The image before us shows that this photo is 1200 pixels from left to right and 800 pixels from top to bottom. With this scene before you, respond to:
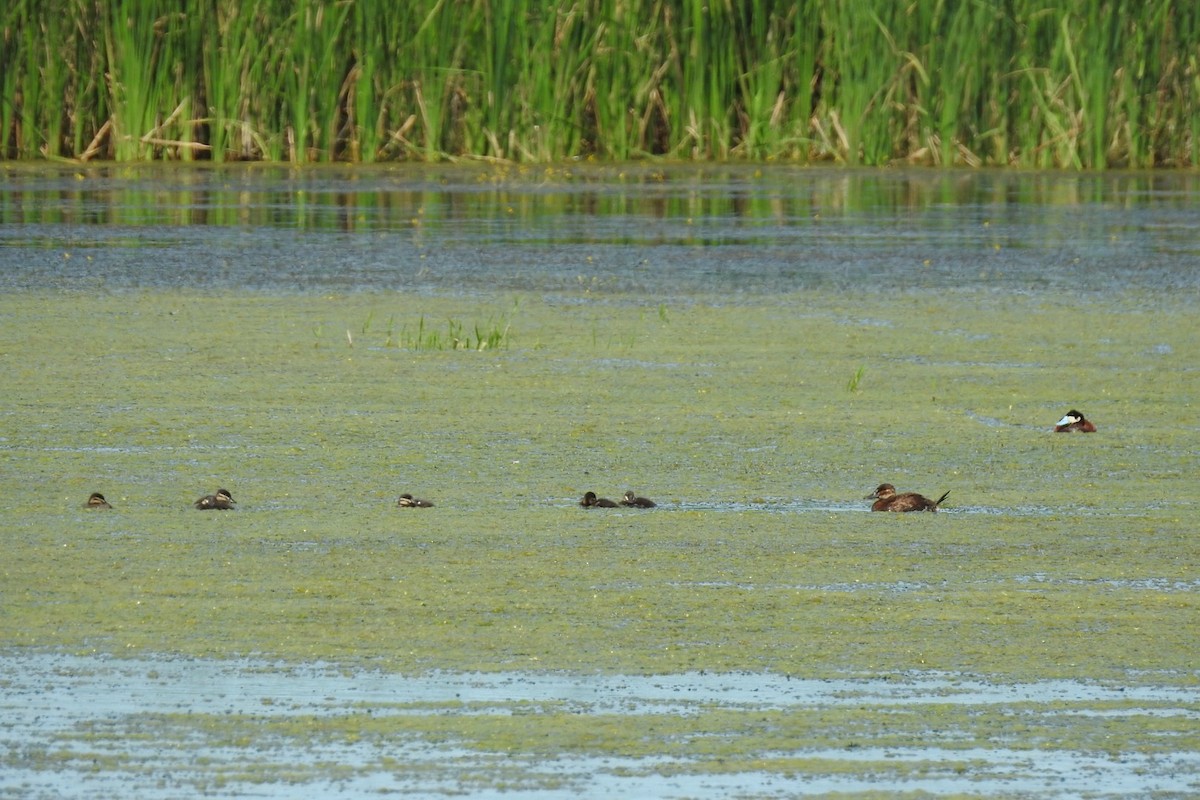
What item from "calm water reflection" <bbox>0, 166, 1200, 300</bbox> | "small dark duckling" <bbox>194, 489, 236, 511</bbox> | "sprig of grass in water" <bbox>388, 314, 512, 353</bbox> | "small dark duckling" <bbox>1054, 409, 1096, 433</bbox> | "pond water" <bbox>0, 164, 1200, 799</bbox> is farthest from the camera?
"calm water reflection" <bbox>0, 166, 1200, 300</bbox>

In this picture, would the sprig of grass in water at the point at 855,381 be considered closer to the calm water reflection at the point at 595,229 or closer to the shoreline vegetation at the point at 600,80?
the calm water reflection at the point at 595,229

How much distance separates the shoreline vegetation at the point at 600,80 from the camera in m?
13.0

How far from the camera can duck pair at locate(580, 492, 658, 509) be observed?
4590 millimetres

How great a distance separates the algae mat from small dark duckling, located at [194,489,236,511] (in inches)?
1.0

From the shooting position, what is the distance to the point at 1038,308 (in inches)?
308

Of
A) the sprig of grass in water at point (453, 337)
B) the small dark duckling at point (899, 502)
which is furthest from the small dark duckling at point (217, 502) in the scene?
the sprig of grass in water at point (453, 337)

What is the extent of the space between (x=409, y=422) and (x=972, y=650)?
91.8 inches

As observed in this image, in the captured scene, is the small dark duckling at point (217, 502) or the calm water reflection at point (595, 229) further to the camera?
the calm water reflection at point (595, 229)

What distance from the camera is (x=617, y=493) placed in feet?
15.7

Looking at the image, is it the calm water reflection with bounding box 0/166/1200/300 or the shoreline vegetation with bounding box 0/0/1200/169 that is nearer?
the calm water reflection with bounding box 0/166/1200/300

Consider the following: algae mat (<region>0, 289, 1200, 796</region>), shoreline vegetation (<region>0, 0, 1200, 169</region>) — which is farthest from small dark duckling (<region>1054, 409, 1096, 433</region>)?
shoreline vegetation (<region>0, 0, 1200, 169</region>)

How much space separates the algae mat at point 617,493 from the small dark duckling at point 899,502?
0.14 ft

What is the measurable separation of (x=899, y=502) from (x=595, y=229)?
237 inches

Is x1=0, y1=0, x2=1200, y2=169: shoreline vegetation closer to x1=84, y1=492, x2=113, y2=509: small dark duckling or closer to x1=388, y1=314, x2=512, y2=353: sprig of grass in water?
x1=388, y1=314, x2=512, y2=353: sprig of grass in water
